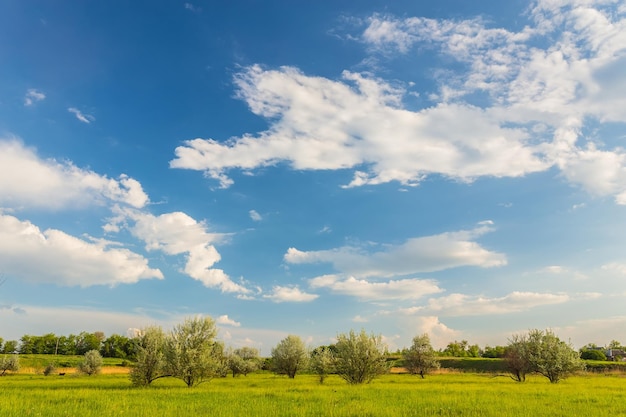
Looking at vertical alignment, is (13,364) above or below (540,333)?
below

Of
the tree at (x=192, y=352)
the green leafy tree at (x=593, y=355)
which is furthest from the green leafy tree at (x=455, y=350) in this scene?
the tree at (x=192, y=352)

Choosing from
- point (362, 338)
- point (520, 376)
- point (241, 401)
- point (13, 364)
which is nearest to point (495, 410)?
point (241, 401)

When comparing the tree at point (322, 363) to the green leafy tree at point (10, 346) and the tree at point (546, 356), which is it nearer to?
the tree at point (546, 356)

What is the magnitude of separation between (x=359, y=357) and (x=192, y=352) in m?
18.0

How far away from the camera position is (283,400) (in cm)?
2780

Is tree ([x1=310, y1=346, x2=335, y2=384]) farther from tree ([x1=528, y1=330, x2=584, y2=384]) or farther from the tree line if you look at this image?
tree ([x1=528, y1=330, x2=584, y2=384])

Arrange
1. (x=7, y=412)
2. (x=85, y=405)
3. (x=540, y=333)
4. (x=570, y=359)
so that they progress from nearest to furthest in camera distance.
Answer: (x=7, y=412), (x=85, y=405), (x=570, y=359), (x=540, y=333)

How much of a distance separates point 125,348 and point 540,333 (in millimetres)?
170862

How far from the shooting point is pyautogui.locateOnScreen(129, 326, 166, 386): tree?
43.7 m

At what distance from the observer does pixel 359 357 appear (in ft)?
146

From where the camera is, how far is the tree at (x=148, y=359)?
4369cm

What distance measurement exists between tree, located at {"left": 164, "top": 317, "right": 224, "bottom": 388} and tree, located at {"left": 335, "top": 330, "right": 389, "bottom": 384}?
44.6 feet

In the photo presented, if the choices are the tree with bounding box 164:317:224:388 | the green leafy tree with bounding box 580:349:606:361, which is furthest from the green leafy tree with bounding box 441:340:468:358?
the tree with bounding box 164:317:224:388

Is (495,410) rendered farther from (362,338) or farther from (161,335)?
(161,335)
